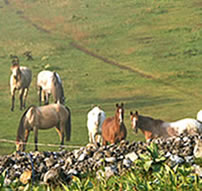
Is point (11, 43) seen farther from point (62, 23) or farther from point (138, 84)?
point (138, 84)

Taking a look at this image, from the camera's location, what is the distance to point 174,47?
39594 millimetres

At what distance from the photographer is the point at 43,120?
17.9 metres

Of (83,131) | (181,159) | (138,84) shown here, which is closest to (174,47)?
(138,84)

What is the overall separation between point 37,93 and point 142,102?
567cm

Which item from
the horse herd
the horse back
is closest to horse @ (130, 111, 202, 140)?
the horse herd

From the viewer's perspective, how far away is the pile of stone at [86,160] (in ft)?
33.1

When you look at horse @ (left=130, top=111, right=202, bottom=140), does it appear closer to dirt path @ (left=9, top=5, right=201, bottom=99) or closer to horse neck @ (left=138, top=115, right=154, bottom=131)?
horse neck @ (left=138, top=115, right=154, bottom=131)

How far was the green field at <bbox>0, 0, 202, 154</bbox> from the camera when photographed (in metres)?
24.4

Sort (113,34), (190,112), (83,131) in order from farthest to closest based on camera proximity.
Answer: (113,34)
(190,112)
(83,131)

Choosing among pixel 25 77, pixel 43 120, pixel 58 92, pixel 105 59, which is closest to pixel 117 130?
pixel 43 120

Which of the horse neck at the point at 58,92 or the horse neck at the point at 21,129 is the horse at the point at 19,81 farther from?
the horse neck at the point at 21,129

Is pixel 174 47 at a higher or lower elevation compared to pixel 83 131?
higher

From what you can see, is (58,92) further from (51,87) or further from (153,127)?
(153,127)

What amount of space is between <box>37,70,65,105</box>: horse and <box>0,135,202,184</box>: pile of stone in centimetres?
1170
